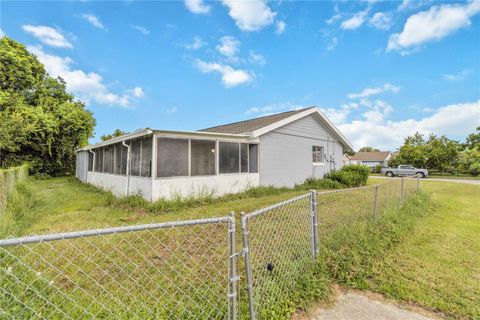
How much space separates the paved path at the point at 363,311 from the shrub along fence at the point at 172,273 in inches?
14.3

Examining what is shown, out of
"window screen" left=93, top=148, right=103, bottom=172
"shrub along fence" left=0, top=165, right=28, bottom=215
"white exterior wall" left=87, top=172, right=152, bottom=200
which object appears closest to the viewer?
"shrub along fence" left=0, top=165, right=28, bottom=215

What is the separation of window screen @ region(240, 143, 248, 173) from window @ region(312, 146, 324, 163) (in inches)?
203

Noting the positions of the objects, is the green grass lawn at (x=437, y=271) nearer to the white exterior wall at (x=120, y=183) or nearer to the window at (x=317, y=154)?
the white exterior wall at (x=120, y=183)

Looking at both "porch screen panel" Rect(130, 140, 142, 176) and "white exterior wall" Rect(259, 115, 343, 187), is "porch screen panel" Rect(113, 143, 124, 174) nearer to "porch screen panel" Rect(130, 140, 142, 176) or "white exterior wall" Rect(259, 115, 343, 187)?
"porch screen panel" Rect(130, 140, 142, 176)

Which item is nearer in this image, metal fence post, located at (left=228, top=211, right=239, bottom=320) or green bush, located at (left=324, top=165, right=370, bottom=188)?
metal fence post, located at (left=228, top=211, right=239, bottom=320)

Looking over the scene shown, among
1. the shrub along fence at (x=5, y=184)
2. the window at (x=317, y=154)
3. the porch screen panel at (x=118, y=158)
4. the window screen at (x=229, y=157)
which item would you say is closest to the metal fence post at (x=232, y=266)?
the shrub along fence at (x=5, y=184)

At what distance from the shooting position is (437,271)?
122 inches

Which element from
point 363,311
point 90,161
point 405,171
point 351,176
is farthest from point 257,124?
point 405,171

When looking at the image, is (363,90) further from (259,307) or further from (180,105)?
(259,307)

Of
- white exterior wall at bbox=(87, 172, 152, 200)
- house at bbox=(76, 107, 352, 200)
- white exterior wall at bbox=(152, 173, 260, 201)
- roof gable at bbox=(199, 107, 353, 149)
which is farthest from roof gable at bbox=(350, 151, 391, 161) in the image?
white exterior wall at bbox=(87, 172, 152, 200)

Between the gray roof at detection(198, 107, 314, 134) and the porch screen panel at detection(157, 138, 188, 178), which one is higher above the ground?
the gray roof at detection(198, 107, 314, 134)

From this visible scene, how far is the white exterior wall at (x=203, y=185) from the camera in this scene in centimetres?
713

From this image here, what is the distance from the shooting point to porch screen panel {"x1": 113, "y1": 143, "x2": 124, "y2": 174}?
31.4ft

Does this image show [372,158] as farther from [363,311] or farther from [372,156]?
[363,311]
